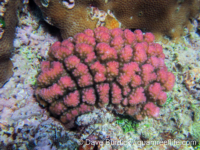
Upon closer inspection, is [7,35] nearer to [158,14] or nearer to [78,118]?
[78,118]

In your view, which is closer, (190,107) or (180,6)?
(190,107)

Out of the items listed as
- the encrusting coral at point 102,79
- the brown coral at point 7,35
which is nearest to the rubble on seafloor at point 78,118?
the brown coral at point 7,35

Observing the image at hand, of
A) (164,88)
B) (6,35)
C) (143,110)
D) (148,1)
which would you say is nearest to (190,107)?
(164,88)

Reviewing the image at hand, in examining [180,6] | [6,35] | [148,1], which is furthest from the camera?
[180,6]

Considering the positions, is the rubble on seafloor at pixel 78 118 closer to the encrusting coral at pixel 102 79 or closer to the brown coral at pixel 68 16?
the encrusting coral at pixel 102 79

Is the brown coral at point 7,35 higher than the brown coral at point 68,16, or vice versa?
the brown coral at point 68,16

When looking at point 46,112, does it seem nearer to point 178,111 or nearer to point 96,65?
point 96,65

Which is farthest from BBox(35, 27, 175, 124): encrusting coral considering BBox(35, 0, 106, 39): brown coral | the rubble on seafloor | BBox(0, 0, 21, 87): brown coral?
BBox(0, 0, 21, 87): brown coral
